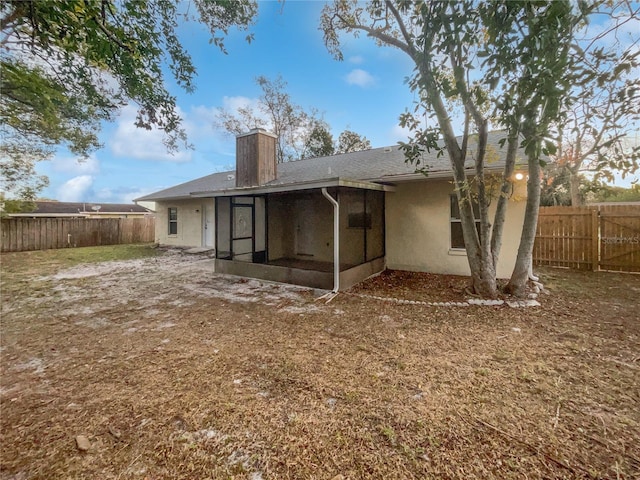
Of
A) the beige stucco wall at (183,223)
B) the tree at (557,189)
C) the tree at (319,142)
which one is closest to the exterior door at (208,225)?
the beige stucco wall at (183,223)

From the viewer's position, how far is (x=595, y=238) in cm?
790

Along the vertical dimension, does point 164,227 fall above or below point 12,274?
above

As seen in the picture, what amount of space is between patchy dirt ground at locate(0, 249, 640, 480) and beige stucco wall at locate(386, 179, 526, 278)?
1.86 meters

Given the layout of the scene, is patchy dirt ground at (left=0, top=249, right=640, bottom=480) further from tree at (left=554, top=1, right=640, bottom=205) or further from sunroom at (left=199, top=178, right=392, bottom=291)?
tree at (left=554, top=1, right=640, bottom=205)

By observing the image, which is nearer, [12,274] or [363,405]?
[363,405]

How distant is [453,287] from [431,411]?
4496 millimetres

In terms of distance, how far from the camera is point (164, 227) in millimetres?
15266

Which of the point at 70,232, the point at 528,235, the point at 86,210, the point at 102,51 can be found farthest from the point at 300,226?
the point at 86,210

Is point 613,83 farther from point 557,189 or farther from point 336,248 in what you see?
point 557,189

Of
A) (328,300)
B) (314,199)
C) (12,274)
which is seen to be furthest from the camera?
(314,199)

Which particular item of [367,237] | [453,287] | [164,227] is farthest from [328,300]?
[164,227]

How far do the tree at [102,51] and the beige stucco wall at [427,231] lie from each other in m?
5.33

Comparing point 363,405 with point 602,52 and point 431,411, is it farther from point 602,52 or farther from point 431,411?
point 602,52

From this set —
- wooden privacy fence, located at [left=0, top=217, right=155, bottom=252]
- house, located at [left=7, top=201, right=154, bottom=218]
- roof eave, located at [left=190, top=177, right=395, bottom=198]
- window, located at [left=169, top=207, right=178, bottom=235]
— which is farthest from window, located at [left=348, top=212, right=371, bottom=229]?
house, located at [left=7, top=201, right=154, bottom=218]
